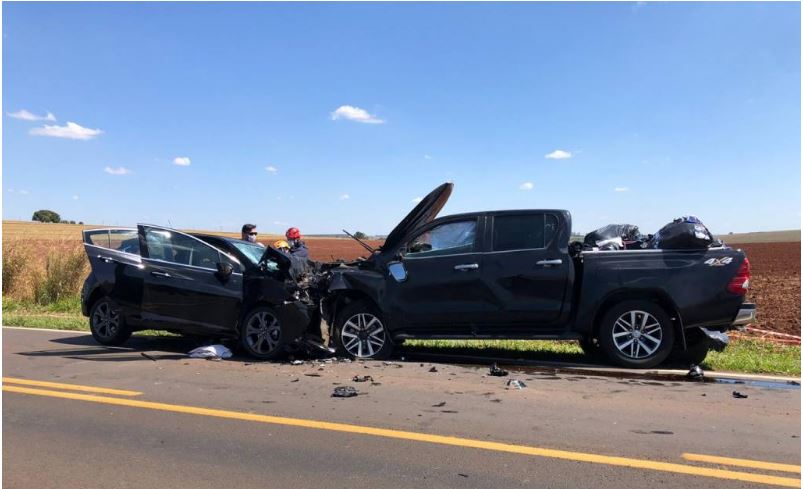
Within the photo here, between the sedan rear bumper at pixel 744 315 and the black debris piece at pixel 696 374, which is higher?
the sedan rear bumper at pixel 744 315

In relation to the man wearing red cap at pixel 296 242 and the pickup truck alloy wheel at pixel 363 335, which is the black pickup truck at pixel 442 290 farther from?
the man wearing red cap at pixel 296 242

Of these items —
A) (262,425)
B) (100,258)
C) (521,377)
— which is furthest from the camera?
(100,258)

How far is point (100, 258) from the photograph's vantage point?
8461 millimetres

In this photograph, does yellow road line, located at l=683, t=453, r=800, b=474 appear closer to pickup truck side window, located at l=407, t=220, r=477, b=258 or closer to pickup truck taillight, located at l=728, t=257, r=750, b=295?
pickup truck taillight, located at l=728, t=257, r=750, b=295

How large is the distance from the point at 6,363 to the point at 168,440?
4326 mm

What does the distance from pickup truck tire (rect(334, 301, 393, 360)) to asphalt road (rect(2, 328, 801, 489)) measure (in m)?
0.63

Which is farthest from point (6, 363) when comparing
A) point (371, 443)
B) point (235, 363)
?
point (371, 443)

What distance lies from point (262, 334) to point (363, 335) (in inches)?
52.8

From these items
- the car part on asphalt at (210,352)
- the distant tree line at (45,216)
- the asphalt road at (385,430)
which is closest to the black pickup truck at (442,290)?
the car part on asphalt at (210,352)

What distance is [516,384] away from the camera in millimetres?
6109

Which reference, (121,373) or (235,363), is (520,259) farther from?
(121,373)

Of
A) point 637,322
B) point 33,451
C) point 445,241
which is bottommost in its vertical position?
point 33,451

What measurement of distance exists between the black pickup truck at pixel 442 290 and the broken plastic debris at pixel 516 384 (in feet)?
3.39

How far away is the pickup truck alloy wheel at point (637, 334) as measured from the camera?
6.93m
